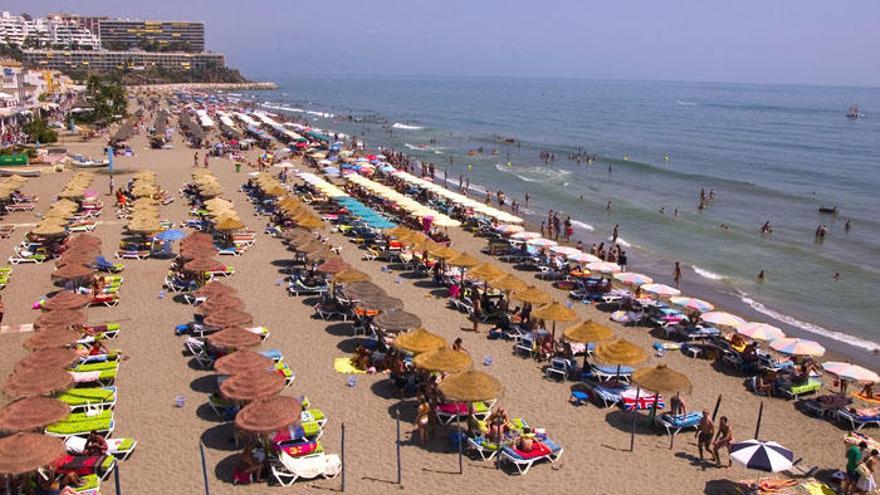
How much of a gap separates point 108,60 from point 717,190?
174716 millimetres

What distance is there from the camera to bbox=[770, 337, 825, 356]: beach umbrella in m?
15.0

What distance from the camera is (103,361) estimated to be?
14711 mm

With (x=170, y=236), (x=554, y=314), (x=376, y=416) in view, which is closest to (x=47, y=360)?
(x=376, y=416)

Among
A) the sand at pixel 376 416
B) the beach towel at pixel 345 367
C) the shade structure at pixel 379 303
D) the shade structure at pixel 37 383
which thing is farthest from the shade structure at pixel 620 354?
the shade structure at pixel 37 383

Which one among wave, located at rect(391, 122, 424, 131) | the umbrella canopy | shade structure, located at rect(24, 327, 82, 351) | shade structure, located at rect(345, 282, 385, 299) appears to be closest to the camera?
shade structure, located at rect(24, 327, 82, 351)

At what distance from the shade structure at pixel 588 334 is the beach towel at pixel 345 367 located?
4.71m

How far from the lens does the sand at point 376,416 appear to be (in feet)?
36.4

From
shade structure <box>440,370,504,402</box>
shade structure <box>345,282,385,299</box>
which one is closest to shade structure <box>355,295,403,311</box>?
shade structure <box>345,282,385,299</box>

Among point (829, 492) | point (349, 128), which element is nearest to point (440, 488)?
point (829, 492)

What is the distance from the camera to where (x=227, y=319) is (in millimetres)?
15211

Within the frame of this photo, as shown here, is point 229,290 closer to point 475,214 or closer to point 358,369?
point 358,369

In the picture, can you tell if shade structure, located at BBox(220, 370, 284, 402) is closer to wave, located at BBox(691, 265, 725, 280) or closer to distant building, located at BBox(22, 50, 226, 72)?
wave, located at BBox(691, 265, 725, 280)

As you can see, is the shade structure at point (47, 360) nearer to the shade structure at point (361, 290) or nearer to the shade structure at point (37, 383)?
the shade structure at point (37, 383)

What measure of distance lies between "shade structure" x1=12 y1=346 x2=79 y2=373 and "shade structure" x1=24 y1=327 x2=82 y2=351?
32.4 inches
